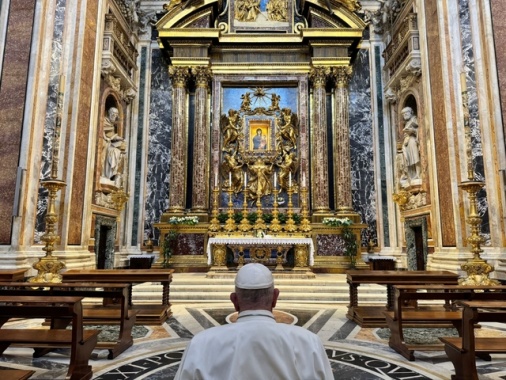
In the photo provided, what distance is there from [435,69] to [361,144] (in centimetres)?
421

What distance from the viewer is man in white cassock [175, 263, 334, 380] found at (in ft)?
4.79

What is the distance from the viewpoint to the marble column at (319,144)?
12336mm

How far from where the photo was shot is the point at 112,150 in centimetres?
1136

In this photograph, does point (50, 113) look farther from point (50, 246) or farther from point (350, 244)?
point (350, 244)

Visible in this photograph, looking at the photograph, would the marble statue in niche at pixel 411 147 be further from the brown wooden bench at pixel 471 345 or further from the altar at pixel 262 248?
the brown wooden bench at pixel 471 345

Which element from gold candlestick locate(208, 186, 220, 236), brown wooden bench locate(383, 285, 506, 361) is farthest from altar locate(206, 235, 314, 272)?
brown wooden bench locate(383, 285, 506, 361)

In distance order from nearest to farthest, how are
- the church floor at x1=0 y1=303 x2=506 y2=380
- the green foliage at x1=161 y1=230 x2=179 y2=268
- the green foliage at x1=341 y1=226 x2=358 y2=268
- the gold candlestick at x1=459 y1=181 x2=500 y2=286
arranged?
the church floor at x1=0 y1=303 x2=506 y2=380, the gold candlestick at x1=459 y1=181 x2=500 y2=286, the green foliage at x1=161 y1=230 x2=179 y2=268, the green foliage at x1=341 y1=226 x2=358 y2=268

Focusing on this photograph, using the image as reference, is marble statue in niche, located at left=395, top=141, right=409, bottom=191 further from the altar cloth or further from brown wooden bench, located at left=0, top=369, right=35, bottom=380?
brown wooden bench, located at left=0, top=369, right=35, bottom=380

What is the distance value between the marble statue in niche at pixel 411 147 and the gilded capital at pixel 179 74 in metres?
6.67

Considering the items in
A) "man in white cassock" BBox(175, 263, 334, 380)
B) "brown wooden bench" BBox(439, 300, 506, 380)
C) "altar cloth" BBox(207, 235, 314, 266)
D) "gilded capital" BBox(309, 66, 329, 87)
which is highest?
"gilded capital" BBox(309, 66, 329, 87)

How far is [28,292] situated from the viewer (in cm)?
432

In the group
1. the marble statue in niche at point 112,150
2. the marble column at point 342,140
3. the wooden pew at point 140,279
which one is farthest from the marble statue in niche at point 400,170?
the marble statue in niche at point 112,150

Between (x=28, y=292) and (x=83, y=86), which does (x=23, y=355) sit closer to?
(x=28, y=292)

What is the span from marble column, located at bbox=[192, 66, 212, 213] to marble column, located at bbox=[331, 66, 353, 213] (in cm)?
400
